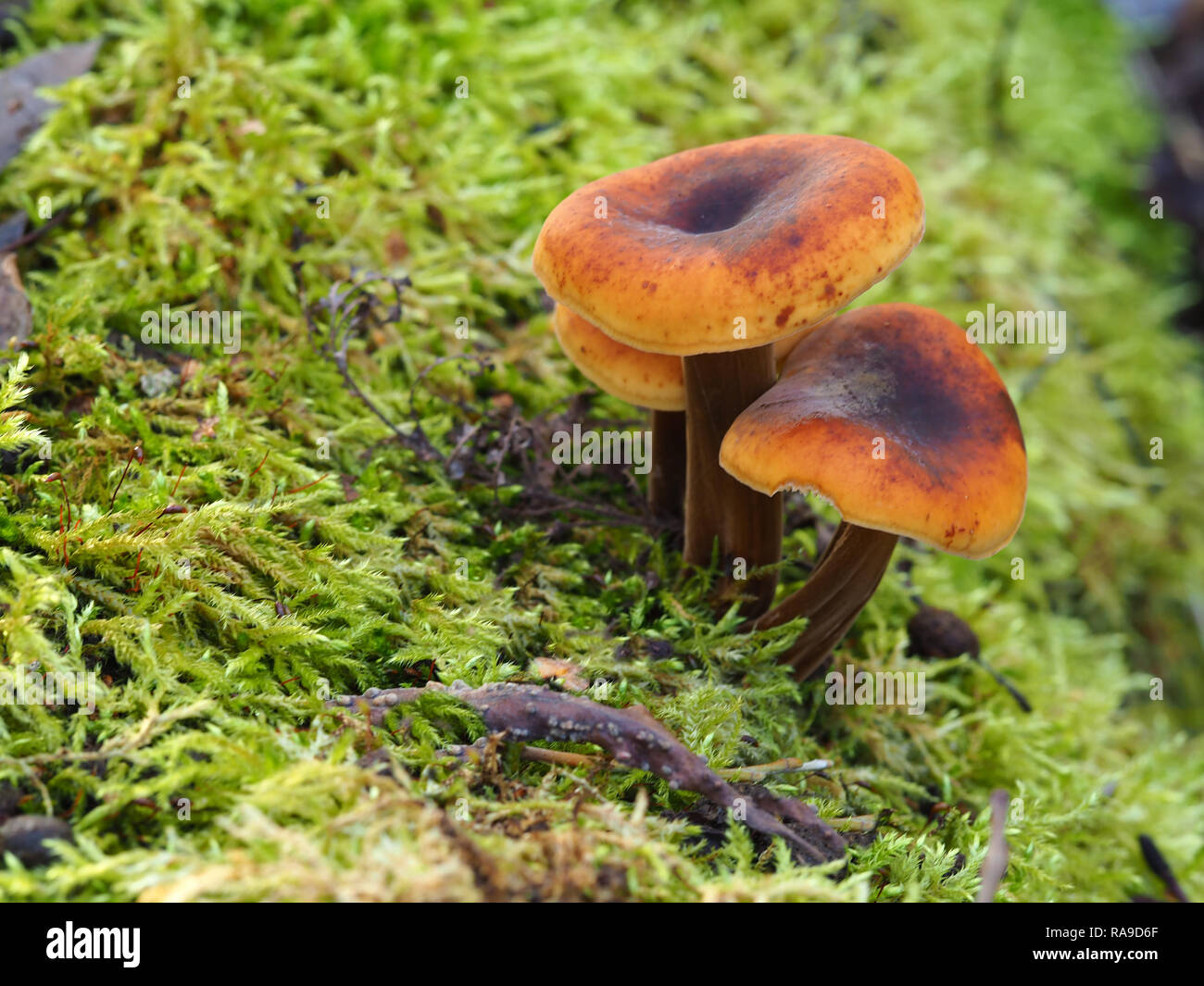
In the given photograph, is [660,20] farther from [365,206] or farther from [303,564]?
[303,564]

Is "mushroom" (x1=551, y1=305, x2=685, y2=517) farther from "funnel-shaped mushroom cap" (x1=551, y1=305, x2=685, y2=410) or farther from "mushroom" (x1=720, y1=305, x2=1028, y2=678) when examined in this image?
"mushroom" (x1=720, y1=305, x2=1028, y2=678)

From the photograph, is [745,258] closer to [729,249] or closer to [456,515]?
[729,249]

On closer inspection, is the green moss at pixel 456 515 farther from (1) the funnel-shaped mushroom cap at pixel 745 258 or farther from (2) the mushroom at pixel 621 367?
(1) the funnel-shaped mushroom cap at pixel 745 258

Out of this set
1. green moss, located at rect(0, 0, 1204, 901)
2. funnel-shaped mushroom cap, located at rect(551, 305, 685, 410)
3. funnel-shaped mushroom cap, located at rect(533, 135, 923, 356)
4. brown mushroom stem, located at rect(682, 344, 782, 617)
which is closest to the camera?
green moss, located at rect(0, 0, 1204, 901)

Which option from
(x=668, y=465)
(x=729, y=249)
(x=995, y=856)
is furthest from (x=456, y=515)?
(x=995, y=856)

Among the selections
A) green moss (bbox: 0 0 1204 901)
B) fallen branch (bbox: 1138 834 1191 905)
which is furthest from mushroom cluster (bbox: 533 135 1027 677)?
fallen branch (bbox: 1138 834 1191 905)

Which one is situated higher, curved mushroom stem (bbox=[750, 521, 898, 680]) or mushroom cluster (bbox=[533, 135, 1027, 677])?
mushroom cluster (bbox=[533, 135, 1027, 677])
